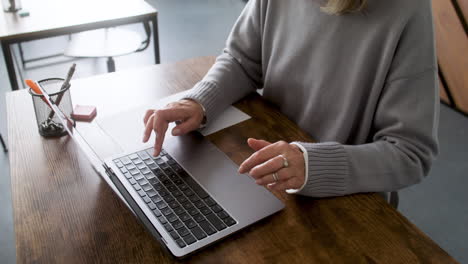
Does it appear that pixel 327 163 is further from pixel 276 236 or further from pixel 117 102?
pixel 117 102

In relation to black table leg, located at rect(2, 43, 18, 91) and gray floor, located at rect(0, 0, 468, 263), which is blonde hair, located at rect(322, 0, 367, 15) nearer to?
gray floor, located at rect(0, 0, 468, 263)

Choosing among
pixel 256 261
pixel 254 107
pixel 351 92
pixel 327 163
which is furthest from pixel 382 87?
pixel 256 261

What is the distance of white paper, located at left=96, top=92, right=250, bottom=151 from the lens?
94cm

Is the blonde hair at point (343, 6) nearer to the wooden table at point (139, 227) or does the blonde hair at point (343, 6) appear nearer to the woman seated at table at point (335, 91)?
the woman seated at table at point (335, 91)

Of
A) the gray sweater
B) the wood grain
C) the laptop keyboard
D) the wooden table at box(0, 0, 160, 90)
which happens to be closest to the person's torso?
the gray sweater

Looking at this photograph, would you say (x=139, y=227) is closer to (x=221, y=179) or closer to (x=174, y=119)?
(x=221, y=179)

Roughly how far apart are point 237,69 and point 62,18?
43.5 inches

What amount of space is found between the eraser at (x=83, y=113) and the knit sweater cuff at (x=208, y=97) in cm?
23

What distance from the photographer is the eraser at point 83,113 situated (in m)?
1.01

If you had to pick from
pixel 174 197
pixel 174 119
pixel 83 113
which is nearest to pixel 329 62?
pixel 174 119

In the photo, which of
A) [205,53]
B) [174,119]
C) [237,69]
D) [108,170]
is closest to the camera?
[108,170]

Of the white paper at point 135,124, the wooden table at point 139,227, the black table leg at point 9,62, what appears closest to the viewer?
the wooden table at point 139,227

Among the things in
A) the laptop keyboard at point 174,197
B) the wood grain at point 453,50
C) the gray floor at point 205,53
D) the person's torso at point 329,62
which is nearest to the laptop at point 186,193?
the laptop keyboard at point 174,197

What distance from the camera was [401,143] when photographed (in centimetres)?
84
